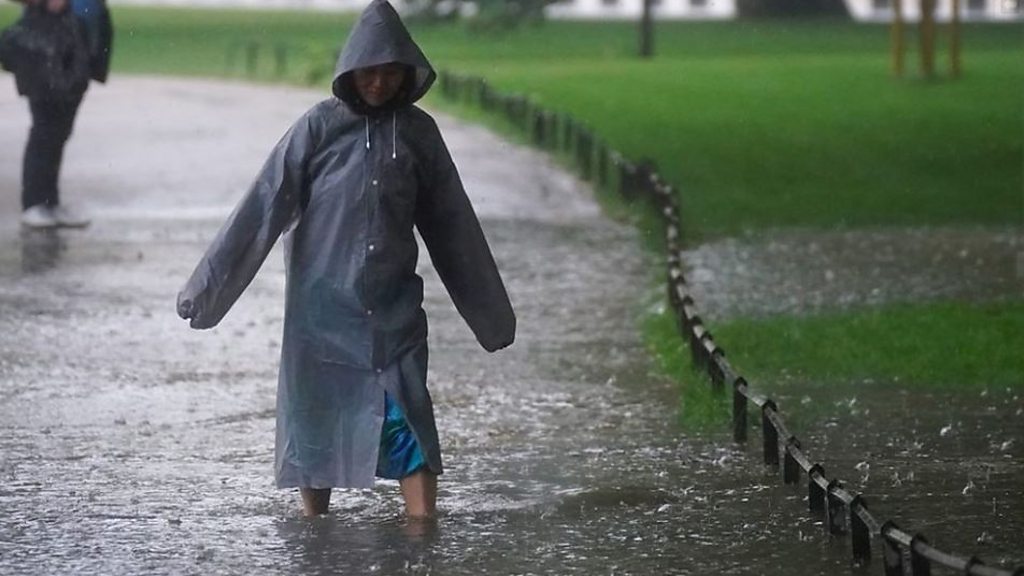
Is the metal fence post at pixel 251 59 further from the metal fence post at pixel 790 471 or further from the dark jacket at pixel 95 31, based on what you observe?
the metal fence post at pixel 790 471

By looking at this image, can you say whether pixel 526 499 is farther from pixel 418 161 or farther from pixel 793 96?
pixel 793 96

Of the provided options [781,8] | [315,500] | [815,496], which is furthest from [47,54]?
[781,8]

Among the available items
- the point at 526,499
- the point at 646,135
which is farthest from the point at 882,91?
the point at 526,499

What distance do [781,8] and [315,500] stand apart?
52.3 meters

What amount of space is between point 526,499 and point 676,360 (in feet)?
11.5

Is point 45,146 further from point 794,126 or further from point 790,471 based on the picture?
point 794,126

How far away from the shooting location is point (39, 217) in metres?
17.9

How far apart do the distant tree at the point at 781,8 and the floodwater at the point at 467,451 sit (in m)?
42.8

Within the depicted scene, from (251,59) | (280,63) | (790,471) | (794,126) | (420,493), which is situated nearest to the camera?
(420,493)

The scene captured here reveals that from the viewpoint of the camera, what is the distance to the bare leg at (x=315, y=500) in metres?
8.32

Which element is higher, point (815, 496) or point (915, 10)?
point (815, 496)

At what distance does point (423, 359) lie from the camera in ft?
26.6

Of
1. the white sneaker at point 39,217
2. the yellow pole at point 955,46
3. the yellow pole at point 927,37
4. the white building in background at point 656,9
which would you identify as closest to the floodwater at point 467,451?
the white sneaker at point 39,217

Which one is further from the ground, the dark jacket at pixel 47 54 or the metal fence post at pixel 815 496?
the dark jacket at pixel 47 54
